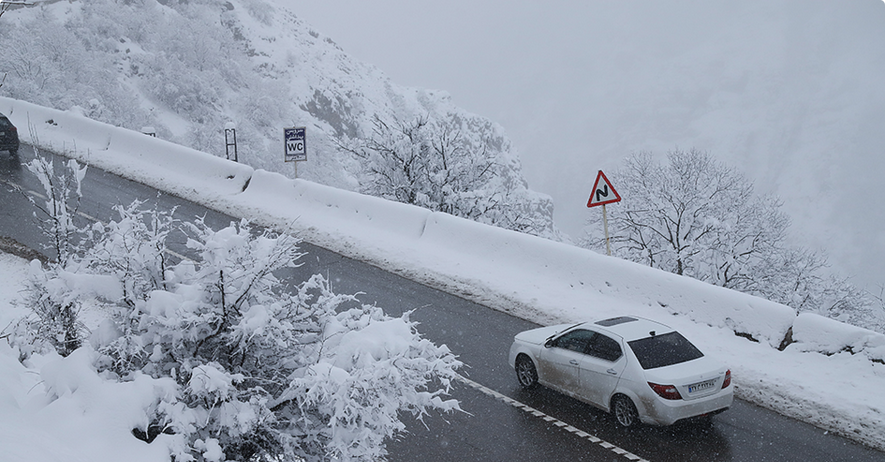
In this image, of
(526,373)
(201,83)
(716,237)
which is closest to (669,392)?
(526,373)

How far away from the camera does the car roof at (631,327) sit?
9.31 metres

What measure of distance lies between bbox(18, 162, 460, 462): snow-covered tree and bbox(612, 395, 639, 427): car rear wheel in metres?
4.39

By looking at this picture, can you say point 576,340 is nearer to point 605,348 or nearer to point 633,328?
point 605,348

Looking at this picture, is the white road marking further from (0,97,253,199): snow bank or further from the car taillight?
(0,97,253,199): snow bank

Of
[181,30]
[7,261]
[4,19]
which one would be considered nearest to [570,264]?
[7,261]

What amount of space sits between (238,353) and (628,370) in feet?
18.2

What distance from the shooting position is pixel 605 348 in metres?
9.34

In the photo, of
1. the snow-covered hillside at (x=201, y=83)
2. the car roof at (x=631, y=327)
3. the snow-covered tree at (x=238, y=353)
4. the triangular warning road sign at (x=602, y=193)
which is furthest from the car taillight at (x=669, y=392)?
the snow-covered hillside at (x=201, y=83)

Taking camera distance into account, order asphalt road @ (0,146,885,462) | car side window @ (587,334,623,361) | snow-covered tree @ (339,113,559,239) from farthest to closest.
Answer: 1. snow-covered tree @ (339,113,559,239)
2. car side window @ (587,334,623,361)
3. asphalt road @ (0,146,885,462)

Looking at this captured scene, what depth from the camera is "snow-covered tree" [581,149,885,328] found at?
27828 mm

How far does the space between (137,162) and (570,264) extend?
16.4 m

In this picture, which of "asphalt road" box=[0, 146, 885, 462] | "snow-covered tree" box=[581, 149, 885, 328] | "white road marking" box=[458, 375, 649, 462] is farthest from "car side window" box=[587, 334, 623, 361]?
"snow-covered tree" box=[581, 149, 885, 328]

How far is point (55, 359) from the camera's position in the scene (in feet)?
16.2

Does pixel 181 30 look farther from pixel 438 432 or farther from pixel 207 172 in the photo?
pixel 438 432
